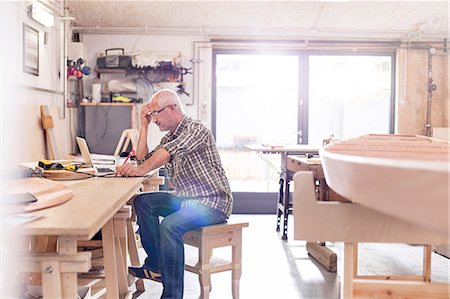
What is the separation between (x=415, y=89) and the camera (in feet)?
19.4

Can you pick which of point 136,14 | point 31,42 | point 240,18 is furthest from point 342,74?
point 31,42

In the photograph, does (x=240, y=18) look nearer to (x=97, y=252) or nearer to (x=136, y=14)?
(x=136, y=14)

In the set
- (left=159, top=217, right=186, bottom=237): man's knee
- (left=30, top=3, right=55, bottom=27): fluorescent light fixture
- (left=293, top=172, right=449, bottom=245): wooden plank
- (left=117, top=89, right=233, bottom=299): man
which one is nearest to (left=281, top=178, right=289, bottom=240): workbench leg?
(left=117, top=89, right=233, bottom=299): man

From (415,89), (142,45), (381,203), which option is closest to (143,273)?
(381,203)

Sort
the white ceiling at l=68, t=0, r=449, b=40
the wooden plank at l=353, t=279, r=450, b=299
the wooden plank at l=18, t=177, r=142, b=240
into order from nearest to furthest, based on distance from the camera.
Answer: the wooden plank at l=18, t=177, r=142, b=240 < the wooden plank at l=353, t=279, r=450, b=299 < the white ceiling at l=68, t=0, r=449, b=40

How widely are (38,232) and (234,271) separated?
5.08ft

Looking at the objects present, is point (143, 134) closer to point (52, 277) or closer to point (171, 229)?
point (171, 229)

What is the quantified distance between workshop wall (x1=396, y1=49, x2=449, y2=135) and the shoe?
4221mm

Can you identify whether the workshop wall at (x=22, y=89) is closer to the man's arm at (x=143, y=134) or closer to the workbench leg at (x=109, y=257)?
the man's arm at (x=143, y=134)

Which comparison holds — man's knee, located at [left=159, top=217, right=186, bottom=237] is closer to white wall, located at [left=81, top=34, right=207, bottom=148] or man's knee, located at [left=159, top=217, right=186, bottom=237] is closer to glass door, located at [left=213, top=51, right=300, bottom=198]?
white wall, located at [left=81, top=34, right=207, bottom=148]

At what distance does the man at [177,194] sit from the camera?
2.39 m

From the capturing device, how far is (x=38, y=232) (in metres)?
1.19

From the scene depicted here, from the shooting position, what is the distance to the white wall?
18.7ft

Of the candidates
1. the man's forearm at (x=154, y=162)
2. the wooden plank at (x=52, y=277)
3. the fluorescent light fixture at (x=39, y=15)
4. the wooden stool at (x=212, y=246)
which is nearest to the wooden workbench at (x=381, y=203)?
the wooden plank at (x=52, y=277)
